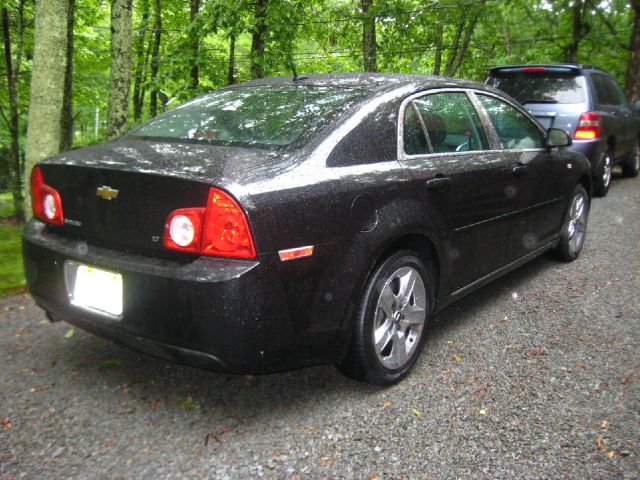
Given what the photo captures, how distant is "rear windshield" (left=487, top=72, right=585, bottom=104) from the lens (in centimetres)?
821

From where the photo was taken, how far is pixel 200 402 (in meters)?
2.88

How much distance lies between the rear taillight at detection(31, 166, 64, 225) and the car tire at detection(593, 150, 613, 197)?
26.4 ft

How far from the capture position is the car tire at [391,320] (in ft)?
9.36

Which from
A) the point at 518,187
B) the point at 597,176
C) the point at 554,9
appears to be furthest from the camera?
the point at 554,9

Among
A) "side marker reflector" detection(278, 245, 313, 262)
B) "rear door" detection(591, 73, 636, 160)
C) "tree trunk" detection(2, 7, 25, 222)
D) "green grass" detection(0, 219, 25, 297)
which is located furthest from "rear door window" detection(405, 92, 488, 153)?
"tree trunk" detection(2, 7, 25, 222)

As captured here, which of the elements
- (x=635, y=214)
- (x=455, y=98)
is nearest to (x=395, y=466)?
(x=455, y=98)

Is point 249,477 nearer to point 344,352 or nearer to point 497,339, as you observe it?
point 344,352

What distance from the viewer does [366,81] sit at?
343cm

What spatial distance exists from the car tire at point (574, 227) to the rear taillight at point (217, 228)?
12.6 ft

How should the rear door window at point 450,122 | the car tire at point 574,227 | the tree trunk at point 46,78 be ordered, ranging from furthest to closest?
the car tire at point 574,227 → the tree trunk at point 46,78 → the rear door window at point 450,122

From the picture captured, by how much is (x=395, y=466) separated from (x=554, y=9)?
57.5ft

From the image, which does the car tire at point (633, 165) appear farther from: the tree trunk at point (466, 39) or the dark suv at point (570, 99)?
the tree trunk at point (466, 39)

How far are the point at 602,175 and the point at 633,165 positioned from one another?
2977 millimetres

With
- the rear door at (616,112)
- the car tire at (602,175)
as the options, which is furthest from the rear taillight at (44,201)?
the car tire at (602,175)
